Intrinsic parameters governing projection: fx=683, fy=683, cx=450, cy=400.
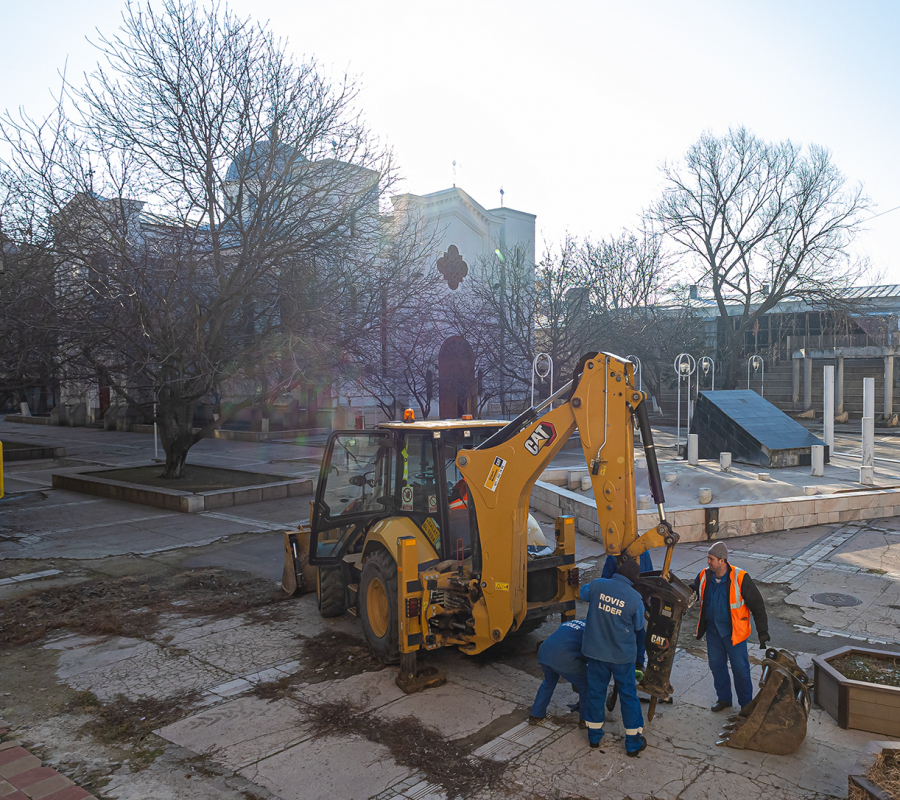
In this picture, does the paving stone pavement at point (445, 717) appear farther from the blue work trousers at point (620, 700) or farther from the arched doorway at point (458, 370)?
the arched doorway at point (458, 370)

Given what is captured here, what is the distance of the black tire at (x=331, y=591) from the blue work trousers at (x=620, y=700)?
11.0 feet

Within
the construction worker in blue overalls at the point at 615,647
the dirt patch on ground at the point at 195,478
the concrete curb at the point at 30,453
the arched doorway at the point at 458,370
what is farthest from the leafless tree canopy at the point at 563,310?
the construction worker in blue overalls at the point at 615,647

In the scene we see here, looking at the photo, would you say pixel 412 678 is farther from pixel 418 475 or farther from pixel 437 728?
pixel 418 475

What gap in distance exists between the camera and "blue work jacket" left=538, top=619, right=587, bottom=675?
5066 millimetres

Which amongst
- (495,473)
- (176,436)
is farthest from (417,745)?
(176,436)

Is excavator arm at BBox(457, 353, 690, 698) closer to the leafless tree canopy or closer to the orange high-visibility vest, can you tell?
the orange high-visibility vest

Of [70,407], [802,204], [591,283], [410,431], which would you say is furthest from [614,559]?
[70,407]

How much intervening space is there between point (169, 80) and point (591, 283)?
17876mm

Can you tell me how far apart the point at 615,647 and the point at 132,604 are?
6.26m

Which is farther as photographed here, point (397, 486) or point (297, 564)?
point (297, 564)

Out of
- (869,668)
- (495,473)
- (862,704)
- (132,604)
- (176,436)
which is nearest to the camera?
(862,704)

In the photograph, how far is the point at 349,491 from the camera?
7.36 metres

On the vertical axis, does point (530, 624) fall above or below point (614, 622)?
below

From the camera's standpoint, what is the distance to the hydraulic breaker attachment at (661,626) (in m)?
5.04
